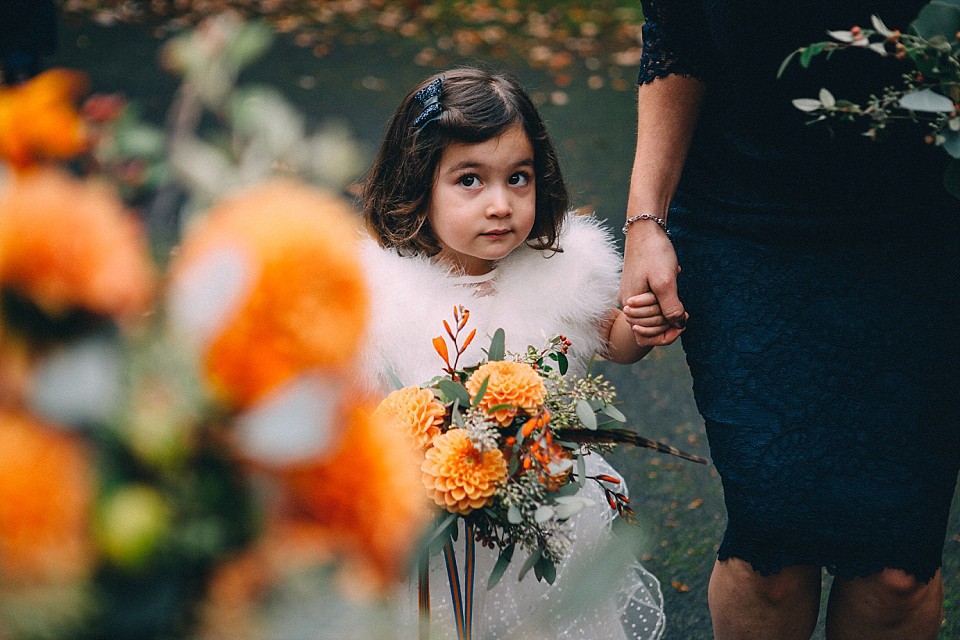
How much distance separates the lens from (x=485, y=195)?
78.5 inches

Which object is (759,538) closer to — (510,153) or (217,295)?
(510,153)

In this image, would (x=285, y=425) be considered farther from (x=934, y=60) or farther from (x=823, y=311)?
(x=823, y=311)

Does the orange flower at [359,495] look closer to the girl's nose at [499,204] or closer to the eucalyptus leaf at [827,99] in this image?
the eucalyptus leaf at [827,99]

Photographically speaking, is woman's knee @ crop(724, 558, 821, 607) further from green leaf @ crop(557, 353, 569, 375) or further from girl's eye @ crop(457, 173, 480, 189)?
girl's eye @ crop(457, 173, 480, 189)

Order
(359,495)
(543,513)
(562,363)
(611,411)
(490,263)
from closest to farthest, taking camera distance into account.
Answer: (359,495)
(543,513)
(611,411)
(562,363)
(490,263)

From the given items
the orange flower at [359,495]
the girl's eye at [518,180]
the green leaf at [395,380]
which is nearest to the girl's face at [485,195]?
the girl's eye at [518,180]

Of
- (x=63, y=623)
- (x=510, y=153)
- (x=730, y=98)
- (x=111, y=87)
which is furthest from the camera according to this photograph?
(x=111, y=87)

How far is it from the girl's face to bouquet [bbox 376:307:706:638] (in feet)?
1.91

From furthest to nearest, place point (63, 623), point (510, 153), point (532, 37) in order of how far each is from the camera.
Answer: point (532, 37) < point (510, 153) < point (63, 623)

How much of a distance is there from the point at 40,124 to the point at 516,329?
1671mm

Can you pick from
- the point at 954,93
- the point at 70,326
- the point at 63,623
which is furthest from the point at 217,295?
the point at 954,93

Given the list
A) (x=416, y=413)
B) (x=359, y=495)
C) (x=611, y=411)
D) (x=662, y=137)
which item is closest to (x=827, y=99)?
(x=662, y=137)

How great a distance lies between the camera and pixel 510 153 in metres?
2.04

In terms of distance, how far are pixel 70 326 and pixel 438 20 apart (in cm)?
904
